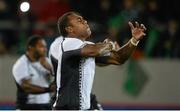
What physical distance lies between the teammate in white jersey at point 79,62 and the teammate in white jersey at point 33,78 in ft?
8.46

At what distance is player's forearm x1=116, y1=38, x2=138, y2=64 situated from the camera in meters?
7.65

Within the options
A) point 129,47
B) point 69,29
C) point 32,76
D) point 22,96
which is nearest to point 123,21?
point 32,76

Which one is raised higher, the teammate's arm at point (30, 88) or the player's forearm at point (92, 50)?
the player's forearm at point (92, 50)

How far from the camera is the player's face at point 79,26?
7.76 m

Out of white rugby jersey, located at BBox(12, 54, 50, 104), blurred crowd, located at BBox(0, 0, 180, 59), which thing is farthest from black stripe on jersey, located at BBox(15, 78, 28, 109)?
blurred crowd, located at BBox(0, 0, 180, 59)

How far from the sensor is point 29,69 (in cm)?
1066

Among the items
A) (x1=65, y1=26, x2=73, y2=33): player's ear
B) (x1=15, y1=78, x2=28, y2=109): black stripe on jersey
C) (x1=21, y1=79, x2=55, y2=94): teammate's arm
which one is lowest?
(x1=15, y1=78, x2=28, y2=109): black stripe on jersey

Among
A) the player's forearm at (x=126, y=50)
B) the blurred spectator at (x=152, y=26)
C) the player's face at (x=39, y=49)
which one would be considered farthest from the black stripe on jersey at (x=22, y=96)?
the blurred spectator at (x=152, y=26)

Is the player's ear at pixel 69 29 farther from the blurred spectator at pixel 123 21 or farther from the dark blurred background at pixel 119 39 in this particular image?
the dark blurred background at pixel 119 39

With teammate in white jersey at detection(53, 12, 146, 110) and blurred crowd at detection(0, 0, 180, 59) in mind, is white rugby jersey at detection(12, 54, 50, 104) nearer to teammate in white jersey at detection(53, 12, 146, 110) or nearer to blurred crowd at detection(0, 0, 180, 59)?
blurred crowd at detection(0, 0, 180, 59)

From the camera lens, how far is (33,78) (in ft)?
34.9

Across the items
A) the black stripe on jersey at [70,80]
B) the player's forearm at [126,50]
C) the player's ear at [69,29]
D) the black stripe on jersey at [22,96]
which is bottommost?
the black stripe on jersey at [22,96]

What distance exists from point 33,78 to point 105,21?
13.4 ft

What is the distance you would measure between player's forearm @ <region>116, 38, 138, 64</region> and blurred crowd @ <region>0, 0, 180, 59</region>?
5.26 metres
